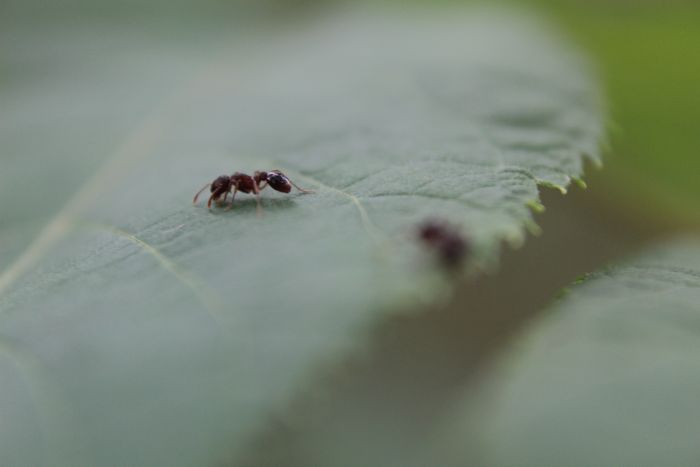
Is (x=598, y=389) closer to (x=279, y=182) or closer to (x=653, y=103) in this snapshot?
(x=279, y=182)

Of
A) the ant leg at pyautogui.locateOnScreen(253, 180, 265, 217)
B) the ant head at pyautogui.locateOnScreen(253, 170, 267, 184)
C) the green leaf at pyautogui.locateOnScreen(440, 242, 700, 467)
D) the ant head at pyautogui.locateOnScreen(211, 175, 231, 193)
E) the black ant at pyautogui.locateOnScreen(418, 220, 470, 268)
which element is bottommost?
the green leaf at pyautogui.locateOnScreen(440, 242, 700, 467)

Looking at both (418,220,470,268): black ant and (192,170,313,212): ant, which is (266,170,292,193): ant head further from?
(418,220,470,268): black ant

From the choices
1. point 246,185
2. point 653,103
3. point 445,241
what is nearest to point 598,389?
point 445,241

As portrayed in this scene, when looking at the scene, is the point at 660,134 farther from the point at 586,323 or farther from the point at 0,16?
the point at 0,16

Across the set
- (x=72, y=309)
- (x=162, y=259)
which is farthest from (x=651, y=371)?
(x=72, y=309)

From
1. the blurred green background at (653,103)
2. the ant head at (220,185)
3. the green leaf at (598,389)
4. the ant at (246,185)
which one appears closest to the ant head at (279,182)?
the ant at (246,185)

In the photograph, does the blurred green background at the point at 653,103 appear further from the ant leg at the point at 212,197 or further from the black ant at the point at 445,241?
the black ant at the point at 445,241

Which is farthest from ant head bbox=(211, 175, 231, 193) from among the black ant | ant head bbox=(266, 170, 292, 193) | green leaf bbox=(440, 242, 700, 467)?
green leaf bbox=(440, 242, 700, 467)
